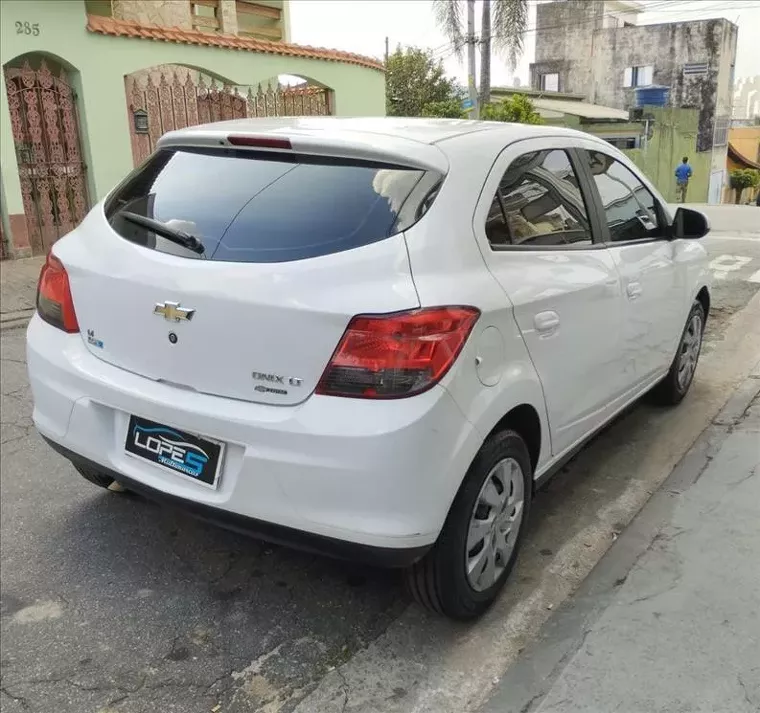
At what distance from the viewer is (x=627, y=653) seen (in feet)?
8.27

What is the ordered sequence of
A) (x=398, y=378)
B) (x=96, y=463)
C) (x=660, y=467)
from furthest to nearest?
(x=660, y=467)
(x=96, y=463)
(x=398, y=378)

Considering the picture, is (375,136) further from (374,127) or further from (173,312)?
(173,312)

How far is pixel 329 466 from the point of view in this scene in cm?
224

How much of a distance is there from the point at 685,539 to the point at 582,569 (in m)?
0.49

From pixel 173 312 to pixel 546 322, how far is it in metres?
1.30

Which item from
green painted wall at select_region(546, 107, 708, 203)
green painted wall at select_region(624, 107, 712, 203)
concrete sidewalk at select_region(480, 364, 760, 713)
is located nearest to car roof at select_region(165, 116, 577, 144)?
concrete sidewalk at select_region(480, 364, 760, 713)

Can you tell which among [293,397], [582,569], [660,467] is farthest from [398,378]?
[660,467]

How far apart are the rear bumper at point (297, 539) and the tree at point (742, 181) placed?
40.8 m

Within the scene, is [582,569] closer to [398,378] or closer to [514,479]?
[514,479]

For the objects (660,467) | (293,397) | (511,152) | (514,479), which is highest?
(511,152)

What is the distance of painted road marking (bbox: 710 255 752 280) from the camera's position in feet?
30.7

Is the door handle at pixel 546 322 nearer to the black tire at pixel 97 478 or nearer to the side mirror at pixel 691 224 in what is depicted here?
the side mirror at pixel 691 224

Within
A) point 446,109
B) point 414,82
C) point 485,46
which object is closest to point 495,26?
point 485,46

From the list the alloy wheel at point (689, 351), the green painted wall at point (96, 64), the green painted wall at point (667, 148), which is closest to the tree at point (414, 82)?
the green painted wall at point (667, 148)
